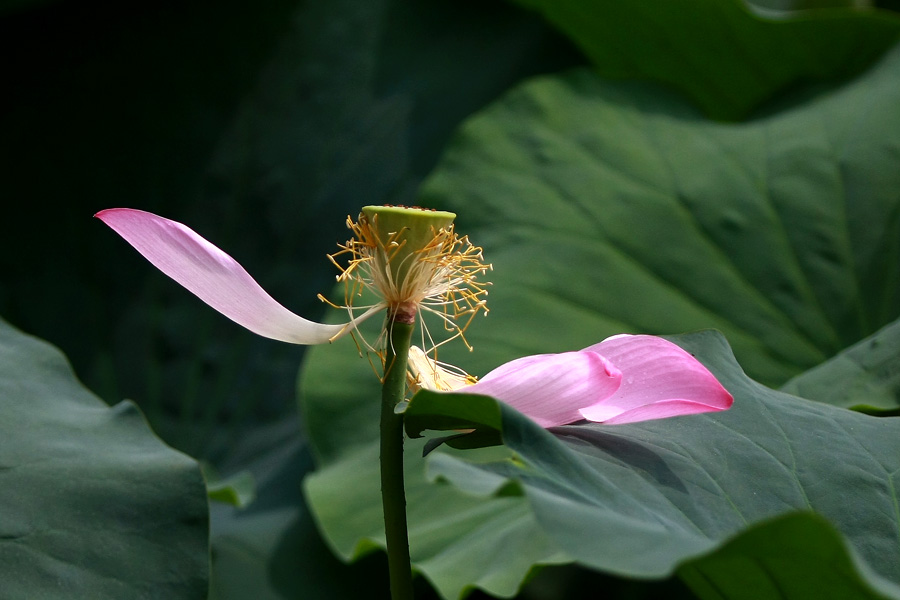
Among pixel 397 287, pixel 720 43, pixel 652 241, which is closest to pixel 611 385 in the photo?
pixel 397 287

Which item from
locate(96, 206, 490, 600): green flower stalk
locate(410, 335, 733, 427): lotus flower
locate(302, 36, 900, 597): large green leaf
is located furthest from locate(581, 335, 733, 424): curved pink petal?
locate(302, 36, 900, 597): large green leaf

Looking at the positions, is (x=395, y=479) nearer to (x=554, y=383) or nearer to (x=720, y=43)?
(x=554, y=383)

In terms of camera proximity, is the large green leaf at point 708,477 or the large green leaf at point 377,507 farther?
the large green leaf at point 377,507

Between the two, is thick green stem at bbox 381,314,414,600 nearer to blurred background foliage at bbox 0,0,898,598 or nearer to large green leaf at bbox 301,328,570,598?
large green leaf at bbox 301,328,570,598

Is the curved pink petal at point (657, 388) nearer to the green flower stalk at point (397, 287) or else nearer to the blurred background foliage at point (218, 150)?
the green flower stalk at point (397, 287)

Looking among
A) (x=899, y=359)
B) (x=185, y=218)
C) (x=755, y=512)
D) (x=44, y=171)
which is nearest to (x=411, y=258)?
(x=755, y=512)

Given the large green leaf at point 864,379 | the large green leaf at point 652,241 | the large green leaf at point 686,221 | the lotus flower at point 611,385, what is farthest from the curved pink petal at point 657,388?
the large green leaf at point 686,221

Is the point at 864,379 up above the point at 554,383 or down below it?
below
